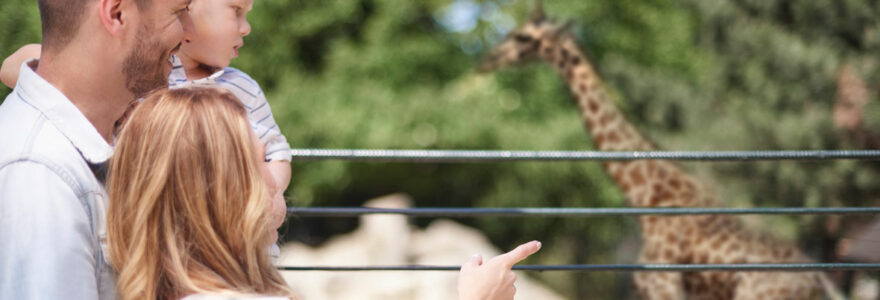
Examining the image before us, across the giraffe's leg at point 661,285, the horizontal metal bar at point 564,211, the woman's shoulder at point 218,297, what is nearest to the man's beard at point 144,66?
the woman's shoulder at point 218,297

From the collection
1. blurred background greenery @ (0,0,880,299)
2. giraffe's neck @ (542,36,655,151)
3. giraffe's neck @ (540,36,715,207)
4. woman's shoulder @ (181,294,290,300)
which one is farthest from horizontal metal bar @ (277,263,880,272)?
blurred background greenery @ (0,0,880,299)

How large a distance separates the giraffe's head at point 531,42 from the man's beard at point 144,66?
4.67 m

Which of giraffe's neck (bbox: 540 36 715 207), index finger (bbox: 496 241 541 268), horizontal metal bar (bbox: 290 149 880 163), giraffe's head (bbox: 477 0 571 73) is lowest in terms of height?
giraffe's neck (bbox: 540 36 715 207)

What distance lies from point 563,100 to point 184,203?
10.9 m

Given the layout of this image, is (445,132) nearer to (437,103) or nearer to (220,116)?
(437,103)

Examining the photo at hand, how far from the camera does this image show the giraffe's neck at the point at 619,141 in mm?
4984

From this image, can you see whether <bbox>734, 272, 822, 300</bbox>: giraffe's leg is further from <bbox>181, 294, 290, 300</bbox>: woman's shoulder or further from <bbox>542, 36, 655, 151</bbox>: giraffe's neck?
<bbox>181, 294, 290, 300</bbox>: woman's shoulder

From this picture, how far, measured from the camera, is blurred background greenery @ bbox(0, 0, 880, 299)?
8.74 meters

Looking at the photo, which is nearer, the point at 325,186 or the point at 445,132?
the point at 445,132

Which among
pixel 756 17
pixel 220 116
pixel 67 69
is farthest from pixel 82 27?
pixel 756 17

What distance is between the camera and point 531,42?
5980mm

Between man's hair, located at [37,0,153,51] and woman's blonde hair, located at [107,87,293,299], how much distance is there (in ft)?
0.53

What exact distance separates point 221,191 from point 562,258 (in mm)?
10128

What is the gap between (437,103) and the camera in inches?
430
